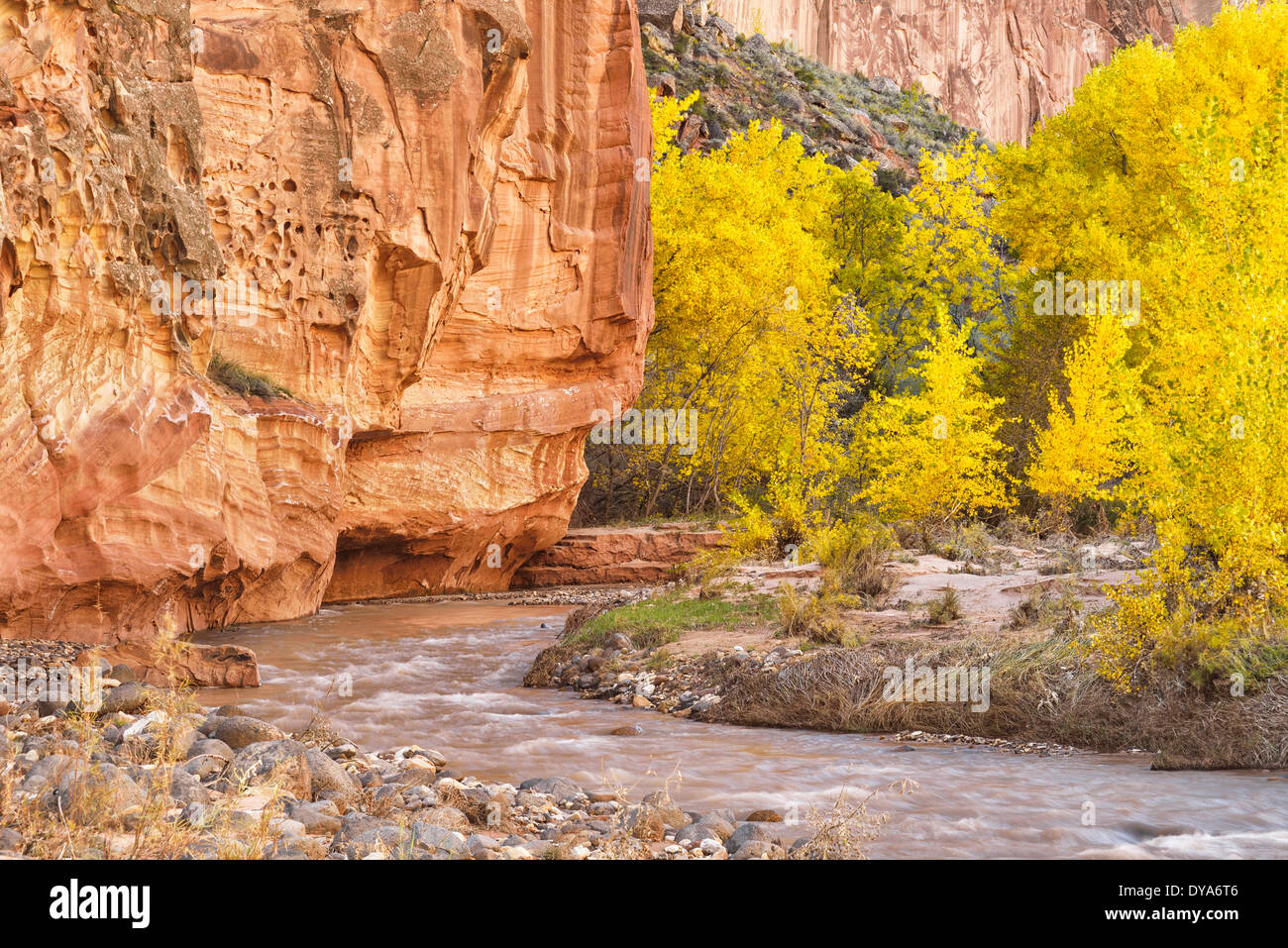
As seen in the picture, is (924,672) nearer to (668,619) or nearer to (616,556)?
(668,619)

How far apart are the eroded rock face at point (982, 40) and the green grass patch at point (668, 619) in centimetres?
6119

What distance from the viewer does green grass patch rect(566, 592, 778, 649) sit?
13.3 metres

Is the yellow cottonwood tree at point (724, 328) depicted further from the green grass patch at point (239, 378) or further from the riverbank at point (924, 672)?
the green grass patch at point (239, 378)

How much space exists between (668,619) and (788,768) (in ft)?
18.5

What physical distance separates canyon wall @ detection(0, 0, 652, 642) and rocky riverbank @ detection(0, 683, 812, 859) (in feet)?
13.4

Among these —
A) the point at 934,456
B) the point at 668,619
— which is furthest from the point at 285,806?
the point at 934,456

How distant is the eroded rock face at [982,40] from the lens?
74625 millimetres

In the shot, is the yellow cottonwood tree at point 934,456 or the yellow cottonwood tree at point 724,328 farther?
the yellow cottonwood tree at point 724,328

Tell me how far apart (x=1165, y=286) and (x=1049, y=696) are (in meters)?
4.12

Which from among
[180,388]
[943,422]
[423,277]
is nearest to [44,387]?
[180,388]

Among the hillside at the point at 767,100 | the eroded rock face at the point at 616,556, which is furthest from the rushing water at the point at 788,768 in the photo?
the hillside at the point at 767,100

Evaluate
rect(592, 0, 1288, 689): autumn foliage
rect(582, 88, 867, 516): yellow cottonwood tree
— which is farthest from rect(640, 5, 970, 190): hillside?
rect(582, 88, 867, 516): yellow cottonwood tree

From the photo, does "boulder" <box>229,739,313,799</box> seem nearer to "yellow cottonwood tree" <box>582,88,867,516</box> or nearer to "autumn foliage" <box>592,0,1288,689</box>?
"autumn foliage" <box>592,0,1288,689</box>

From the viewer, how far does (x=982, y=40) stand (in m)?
82.4
